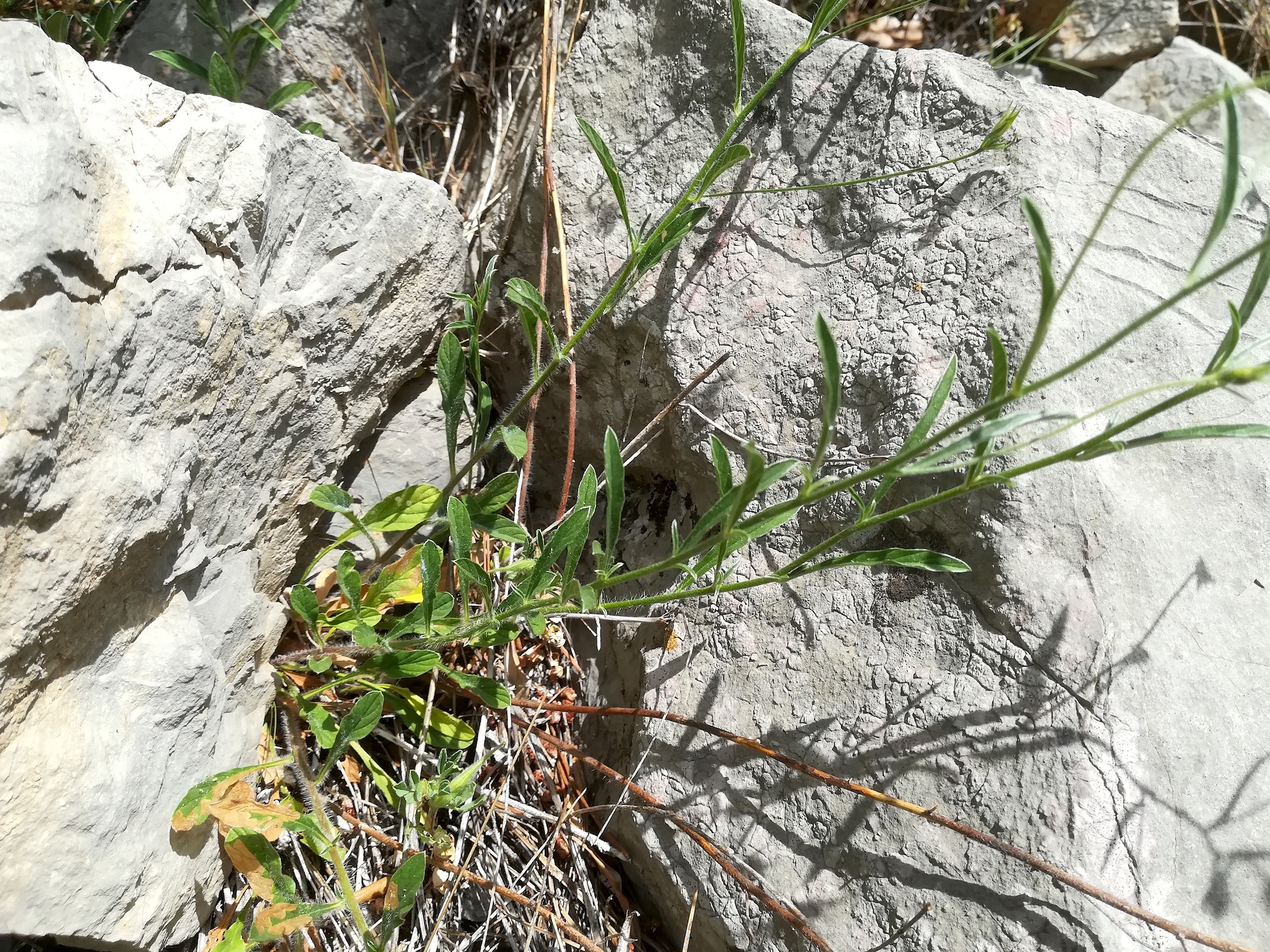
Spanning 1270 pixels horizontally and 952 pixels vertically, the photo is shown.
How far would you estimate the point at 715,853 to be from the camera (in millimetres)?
1577

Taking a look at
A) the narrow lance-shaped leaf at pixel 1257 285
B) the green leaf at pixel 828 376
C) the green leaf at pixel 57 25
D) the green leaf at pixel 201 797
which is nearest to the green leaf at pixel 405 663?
the green leaf at pixel 201 797

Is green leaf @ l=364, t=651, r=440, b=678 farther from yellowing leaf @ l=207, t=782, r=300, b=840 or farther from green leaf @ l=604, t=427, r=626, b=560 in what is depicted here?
green leaf @ l=604, t=427, r=626, b=560

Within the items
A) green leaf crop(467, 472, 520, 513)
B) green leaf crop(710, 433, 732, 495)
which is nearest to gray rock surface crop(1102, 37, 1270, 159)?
green leaf crop(710, 433, 732, 495)

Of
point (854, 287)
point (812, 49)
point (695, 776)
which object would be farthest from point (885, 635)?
point (812, 49)

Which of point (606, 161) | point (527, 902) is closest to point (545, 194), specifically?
point (606, 161)

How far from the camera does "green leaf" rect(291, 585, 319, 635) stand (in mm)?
1668

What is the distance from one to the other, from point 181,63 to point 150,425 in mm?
994

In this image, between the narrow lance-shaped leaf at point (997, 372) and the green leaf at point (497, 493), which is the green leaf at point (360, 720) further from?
the narrow lance-shaped leaf at point (997, 372)

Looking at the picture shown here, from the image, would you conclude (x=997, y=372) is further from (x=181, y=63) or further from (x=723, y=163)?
(x=181, y=63)

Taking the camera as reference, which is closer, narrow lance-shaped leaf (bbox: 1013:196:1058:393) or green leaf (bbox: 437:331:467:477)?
narrow lance-shaped leaf (bbox: 1013:196:1058:393)

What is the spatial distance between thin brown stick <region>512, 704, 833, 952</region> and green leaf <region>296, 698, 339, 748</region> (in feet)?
1.43

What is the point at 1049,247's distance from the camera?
976 millimetres

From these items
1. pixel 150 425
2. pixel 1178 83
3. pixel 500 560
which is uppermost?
pixel 1178 83

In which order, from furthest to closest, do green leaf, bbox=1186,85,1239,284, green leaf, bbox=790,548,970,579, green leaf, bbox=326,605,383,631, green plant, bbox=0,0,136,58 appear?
green plant, bbox=0,0,136,58 → green leaf, bbox=326,605,383,631 → green leaf, bbox=790,548,970,579 → green leaf, bbox=1186,85,1239,284
